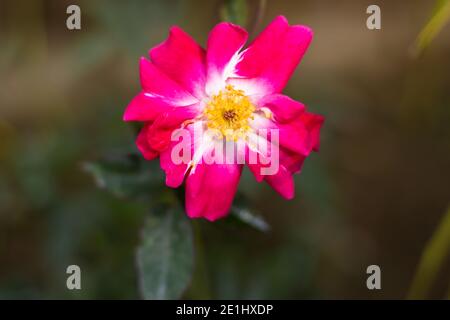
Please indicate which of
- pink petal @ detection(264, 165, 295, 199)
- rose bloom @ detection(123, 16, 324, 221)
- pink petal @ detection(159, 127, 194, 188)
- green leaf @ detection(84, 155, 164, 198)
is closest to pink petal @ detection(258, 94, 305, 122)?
rose bloom @ detection(123, 16, 324, 221)

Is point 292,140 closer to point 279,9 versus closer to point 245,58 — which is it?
point 245,58

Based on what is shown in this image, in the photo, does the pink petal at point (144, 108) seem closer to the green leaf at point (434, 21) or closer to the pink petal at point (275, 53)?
the pink petal at point (275, 53)

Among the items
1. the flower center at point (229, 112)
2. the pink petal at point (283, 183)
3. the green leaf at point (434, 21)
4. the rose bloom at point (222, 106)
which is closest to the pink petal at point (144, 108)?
the rose bloom at point (222, 106)

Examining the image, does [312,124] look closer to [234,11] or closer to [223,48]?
[223,48]

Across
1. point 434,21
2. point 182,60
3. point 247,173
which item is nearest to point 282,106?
point 182,60
